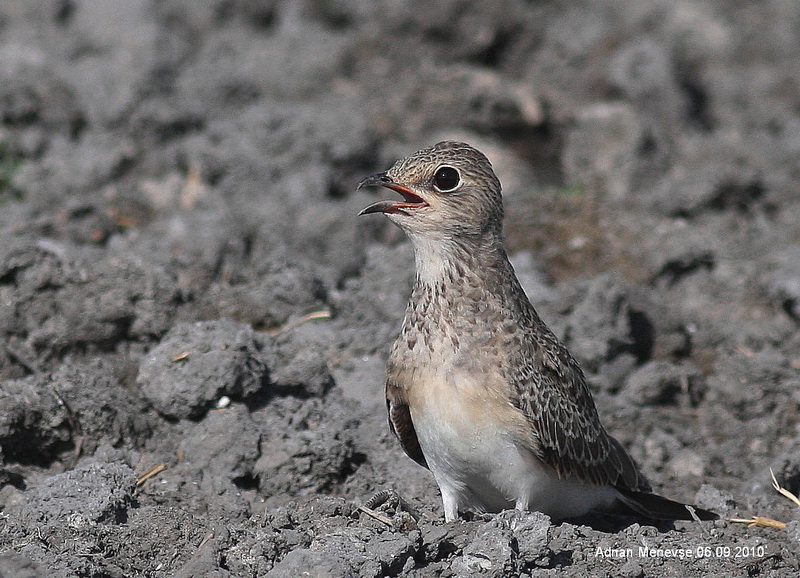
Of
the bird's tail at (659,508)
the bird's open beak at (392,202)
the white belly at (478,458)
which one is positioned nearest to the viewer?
the white belly at (478,458)

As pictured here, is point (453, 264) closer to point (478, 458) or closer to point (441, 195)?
point (441, 195)

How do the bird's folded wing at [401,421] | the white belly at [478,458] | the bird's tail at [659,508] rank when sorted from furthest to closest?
1. the bird's tail at [659,508]
2. the bird's folded wing at [401,421]
3. the white belly at [478,458]

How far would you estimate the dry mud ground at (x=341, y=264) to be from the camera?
4.76 metres

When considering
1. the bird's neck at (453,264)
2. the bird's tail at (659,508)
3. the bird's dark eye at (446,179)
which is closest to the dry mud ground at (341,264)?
the bird's tail at (659,508)

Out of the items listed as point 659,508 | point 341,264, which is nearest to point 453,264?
point 659,508

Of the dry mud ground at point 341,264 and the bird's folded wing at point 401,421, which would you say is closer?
the dry mud ground at point 341,264

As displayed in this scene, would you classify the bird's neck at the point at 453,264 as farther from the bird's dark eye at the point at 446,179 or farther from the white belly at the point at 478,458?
the white belly at the point at 478,458

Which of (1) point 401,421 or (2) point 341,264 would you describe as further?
(2) point 341,264

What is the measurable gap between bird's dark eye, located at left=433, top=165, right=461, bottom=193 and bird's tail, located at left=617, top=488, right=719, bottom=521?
165 cm

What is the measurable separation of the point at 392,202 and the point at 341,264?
8.56 ft

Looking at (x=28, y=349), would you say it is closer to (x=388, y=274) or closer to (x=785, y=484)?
(x=388, y=274)

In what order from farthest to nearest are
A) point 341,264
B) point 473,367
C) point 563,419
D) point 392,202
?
point 341,264, point 563,419, point 392,202, point 473,367

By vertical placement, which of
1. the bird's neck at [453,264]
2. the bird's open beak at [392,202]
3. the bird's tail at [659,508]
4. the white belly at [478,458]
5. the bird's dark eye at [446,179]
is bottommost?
the bird's tail at [659,508]

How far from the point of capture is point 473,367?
188 inches
